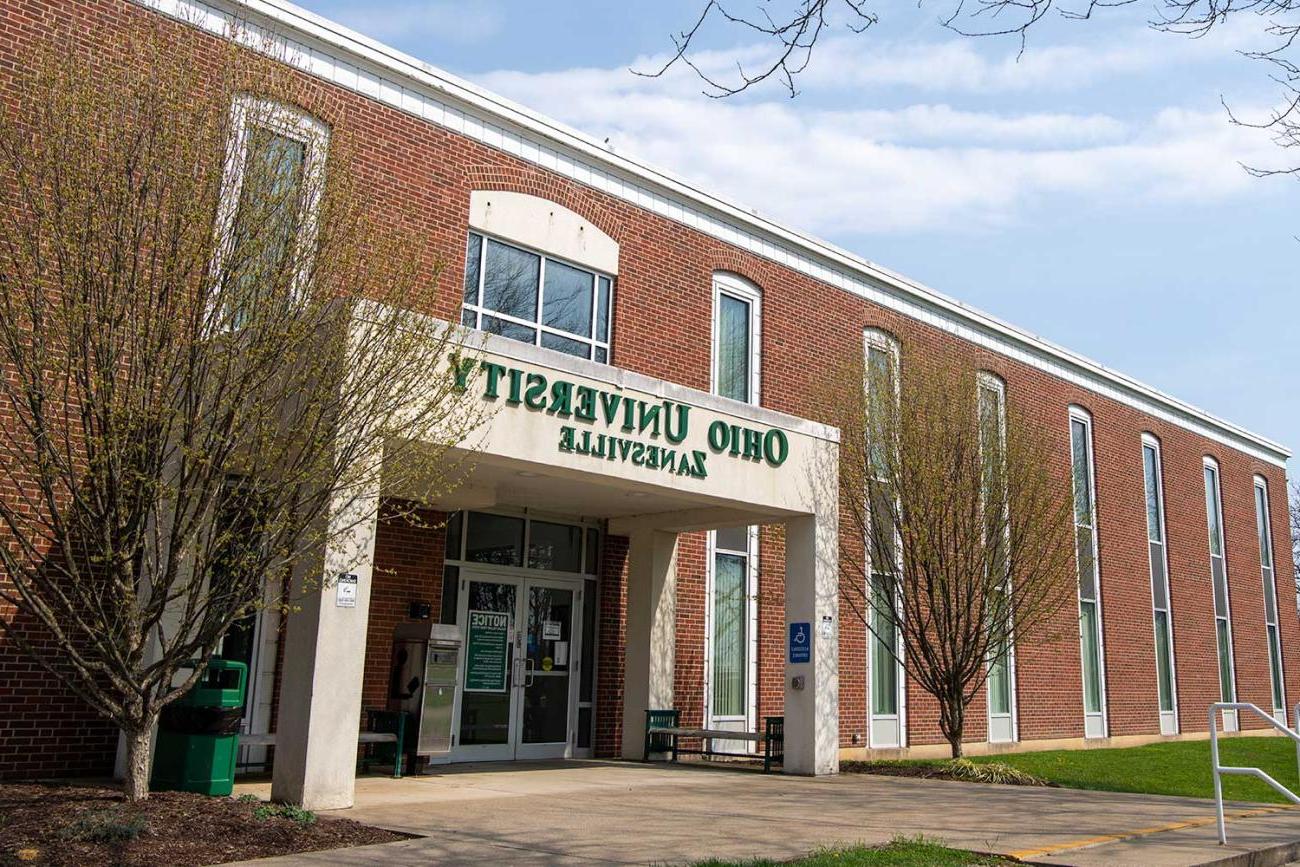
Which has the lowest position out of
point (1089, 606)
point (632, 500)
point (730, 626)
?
point (730, 626)

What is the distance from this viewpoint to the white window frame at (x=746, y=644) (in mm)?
16938

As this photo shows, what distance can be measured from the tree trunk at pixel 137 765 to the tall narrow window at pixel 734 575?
30.6 ft

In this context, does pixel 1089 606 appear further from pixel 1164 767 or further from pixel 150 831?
pixel 150 831

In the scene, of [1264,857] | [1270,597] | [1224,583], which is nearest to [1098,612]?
[1224,583]

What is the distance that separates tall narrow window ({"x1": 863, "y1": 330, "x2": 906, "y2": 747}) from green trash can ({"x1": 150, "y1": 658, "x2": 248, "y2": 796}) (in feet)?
32.5

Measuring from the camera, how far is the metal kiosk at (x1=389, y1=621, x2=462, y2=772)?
12.8 metres

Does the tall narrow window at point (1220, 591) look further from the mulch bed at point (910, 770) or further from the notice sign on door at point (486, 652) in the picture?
the notice sign on door at point (486, 652)

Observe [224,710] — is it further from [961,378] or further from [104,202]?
[961,378]

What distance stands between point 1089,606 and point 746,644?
10.7m

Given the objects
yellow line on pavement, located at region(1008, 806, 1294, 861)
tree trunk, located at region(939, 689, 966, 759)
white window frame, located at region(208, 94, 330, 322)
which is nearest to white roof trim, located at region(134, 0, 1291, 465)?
white window frame, located at region(208, 94, 330, 322)

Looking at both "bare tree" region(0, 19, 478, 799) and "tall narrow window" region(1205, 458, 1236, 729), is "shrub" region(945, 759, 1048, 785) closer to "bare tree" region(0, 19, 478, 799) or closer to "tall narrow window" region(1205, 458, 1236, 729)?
"bare tree" region(0, 19, 478, 799)

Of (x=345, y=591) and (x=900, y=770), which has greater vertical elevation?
(x=345, y=591)

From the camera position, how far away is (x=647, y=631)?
622 inches

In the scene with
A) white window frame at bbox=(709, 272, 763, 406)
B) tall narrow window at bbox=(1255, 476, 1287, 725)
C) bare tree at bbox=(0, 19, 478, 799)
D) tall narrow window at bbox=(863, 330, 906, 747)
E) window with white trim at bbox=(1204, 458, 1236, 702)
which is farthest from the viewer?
tall narrow window at bbox=(1255, 476, 1287, 725)
